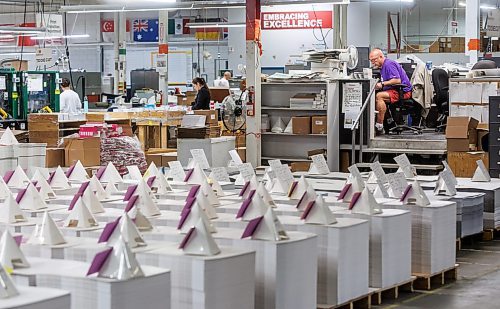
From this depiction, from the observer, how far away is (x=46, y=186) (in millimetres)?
7645

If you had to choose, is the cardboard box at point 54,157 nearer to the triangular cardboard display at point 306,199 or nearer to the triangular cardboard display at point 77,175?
the triangular cardboard display at point 77,175

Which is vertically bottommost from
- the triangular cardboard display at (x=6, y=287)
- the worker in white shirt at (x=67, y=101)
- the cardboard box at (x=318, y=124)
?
the triangular cardboard display at (x=6, y=287)

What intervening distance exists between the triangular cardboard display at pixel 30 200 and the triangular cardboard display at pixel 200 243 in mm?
2157

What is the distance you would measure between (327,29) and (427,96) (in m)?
8.05

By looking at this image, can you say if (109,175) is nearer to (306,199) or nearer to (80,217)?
(306,199)

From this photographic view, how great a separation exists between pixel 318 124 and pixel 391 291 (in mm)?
7414

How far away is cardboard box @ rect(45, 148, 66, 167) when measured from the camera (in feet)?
41.8

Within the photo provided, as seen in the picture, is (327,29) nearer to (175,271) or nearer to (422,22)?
(422,22)

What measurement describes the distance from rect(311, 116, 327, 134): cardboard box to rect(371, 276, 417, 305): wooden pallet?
6938mm

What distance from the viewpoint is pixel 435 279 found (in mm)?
7859

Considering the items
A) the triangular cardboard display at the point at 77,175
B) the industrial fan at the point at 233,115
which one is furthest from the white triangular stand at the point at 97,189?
the industrial fan at the point at 233,115

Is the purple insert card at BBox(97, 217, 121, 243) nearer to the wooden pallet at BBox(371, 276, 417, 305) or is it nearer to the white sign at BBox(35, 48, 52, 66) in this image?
the wooden pallet at BBox(371, 276, 417, 305)

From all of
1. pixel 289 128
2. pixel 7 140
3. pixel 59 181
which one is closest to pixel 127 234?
pixel 59 181

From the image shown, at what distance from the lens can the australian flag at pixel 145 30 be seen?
105ft
